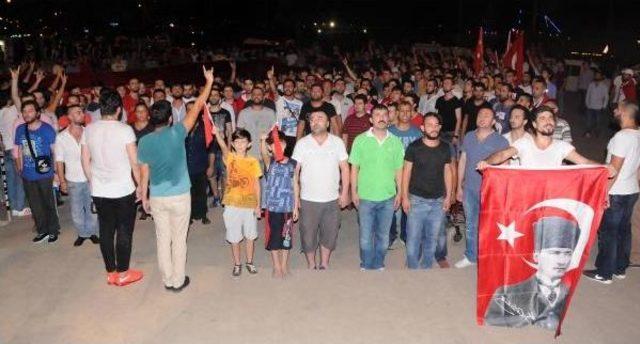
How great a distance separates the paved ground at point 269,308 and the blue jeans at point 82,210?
2.01 ft

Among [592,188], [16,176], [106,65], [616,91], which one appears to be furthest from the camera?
[106,65]

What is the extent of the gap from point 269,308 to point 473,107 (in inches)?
233

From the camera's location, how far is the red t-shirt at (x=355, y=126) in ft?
29.1

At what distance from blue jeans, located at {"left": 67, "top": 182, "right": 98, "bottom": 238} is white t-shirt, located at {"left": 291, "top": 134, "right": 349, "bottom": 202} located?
2886 millimetres

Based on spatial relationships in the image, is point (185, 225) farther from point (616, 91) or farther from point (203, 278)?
point (616, 91)

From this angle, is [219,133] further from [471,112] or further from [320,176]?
[471,112]

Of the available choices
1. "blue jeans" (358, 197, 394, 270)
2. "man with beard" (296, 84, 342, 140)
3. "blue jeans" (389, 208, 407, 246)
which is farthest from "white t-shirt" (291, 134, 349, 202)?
"man with beard" (296, 84, 342, 140)

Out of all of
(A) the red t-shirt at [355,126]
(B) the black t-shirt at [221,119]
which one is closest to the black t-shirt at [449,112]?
(A) the red t-shirt at [355,126]

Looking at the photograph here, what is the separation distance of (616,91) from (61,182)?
1449 cm

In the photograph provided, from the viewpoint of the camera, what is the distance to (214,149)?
30.2 feet

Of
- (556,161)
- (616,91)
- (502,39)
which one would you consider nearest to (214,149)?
(556,161)

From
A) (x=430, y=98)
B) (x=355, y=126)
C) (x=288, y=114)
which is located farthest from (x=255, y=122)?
(x=430, y=98)

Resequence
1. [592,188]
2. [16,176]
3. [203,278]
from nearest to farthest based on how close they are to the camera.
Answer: [592,188]
[203,278]
[16,176]

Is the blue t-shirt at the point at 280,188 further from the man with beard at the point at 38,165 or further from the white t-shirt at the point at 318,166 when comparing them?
the man with beard at the point at 38,165
